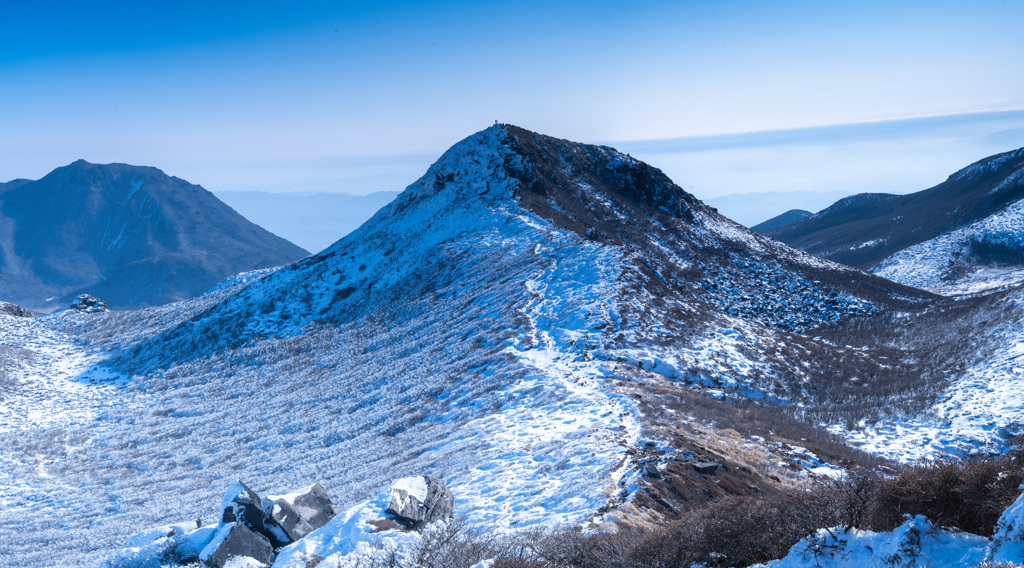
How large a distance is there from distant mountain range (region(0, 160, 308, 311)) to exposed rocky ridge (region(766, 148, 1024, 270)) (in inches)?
6084

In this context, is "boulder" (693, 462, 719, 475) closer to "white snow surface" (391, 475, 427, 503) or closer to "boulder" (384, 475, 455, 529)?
"boulder" (384, 475, 455, 529)

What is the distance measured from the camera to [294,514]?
11.4 m

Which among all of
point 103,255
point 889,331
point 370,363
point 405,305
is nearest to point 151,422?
point 370,363

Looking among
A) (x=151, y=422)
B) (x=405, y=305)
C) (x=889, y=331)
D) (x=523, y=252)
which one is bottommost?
(x=151, y=422)

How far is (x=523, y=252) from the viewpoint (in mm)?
34438

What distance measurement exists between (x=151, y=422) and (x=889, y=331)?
4352 cm

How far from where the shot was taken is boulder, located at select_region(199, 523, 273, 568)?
993 centimetres

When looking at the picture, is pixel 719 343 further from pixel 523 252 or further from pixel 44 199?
pixel 44 199

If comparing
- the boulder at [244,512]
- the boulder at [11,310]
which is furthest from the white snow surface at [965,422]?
the boulder at [11,310]

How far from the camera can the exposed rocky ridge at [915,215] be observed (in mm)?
77438

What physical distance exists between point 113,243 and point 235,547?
21845 cm

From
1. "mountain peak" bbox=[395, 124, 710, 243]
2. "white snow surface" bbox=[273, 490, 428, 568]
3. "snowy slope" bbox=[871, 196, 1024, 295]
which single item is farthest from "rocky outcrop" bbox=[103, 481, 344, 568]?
"snowy slope" bbox=[871, 196, 1024, 295]

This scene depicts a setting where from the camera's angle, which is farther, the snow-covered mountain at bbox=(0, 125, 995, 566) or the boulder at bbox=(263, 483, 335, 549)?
the snow-covered mountain at bbox=(0, 125, 995, 566)

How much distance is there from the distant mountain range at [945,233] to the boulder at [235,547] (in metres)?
70.2
